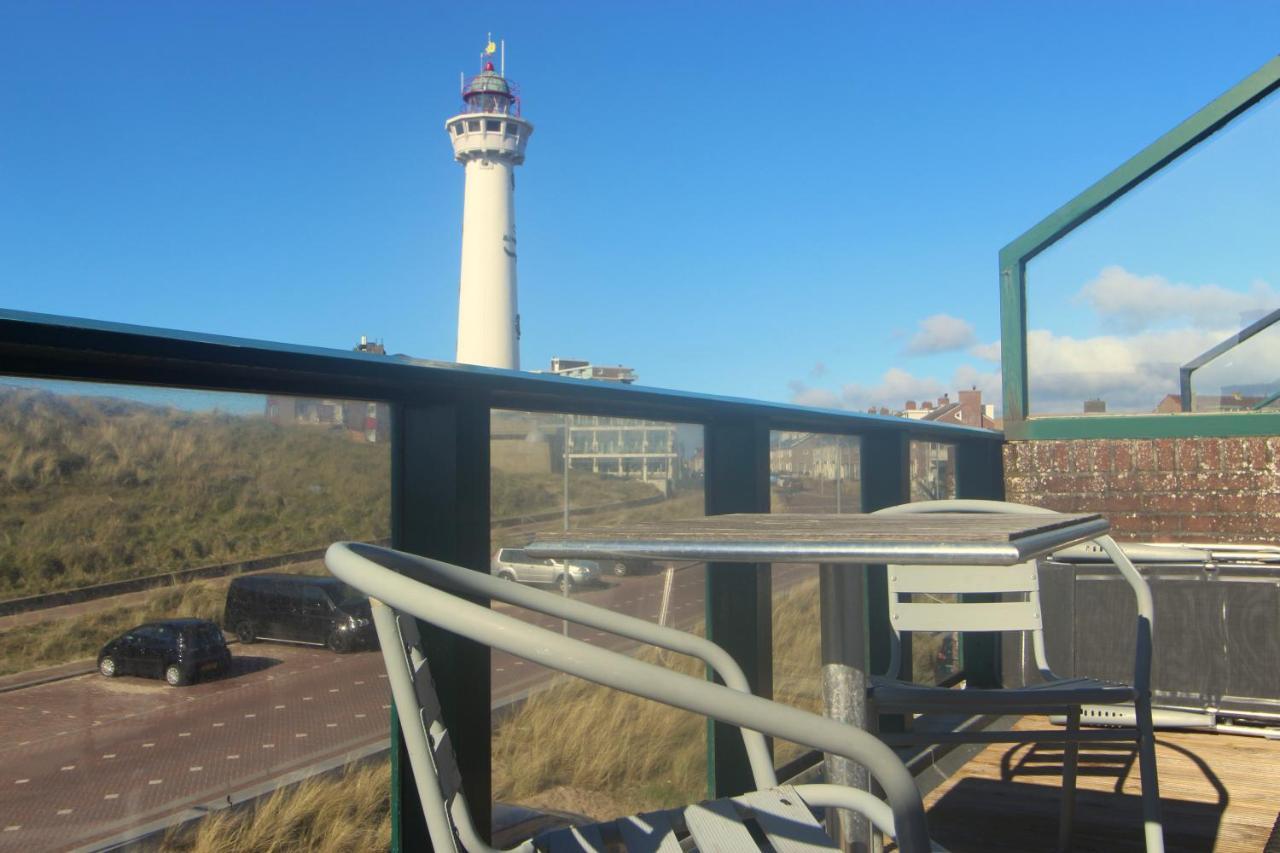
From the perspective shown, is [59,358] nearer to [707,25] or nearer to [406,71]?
[707,25]

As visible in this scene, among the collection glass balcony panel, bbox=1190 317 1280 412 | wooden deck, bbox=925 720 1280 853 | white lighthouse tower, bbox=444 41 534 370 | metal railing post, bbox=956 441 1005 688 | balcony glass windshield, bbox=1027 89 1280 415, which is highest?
white lighthouse tower, bbox=444 41 534 370

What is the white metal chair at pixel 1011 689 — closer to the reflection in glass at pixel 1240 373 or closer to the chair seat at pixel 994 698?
the chair seat at pixel 994 698

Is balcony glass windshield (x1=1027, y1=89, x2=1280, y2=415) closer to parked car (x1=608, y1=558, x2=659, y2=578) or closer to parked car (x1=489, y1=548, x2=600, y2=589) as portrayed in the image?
parked car (x1=608, y1=558, x2=659, y2=578)

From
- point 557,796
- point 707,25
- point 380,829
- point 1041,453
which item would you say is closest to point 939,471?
point 1041,453

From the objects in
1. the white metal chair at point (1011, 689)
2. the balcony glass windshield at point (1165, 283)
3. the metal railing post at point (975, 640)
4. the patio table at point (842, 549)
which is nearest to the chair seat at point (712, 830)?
the patio table at point (842, 549)

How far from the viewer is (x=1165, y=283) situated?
199 inches

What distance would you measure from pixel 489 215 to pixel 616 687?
4379cm

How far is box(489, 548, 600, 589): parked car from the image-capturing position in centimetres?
185

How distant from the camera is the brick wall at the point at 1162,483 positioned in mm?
4496

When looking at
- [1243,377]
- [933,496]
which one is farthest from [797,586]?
[1243,377]

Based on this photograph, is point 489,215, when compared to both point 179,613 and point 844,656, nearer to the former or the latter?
point 844,656

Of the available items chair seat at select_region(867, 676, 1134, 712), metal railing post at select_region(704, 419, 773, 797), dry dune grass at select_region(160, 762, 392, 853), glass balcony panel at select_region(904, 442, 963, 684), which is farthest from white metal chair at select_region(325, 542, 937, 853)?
glass balcony panel at select_region(904, 442, 963, 684)

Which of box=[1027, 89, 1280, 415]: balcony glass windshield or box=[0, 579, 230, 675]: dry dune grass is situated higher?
box=[1027, 89, 1280, 415]: balcony glass windshield

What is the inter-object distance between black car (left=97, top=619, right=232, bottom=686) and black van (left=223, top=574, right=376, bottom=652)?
0.04 metres
